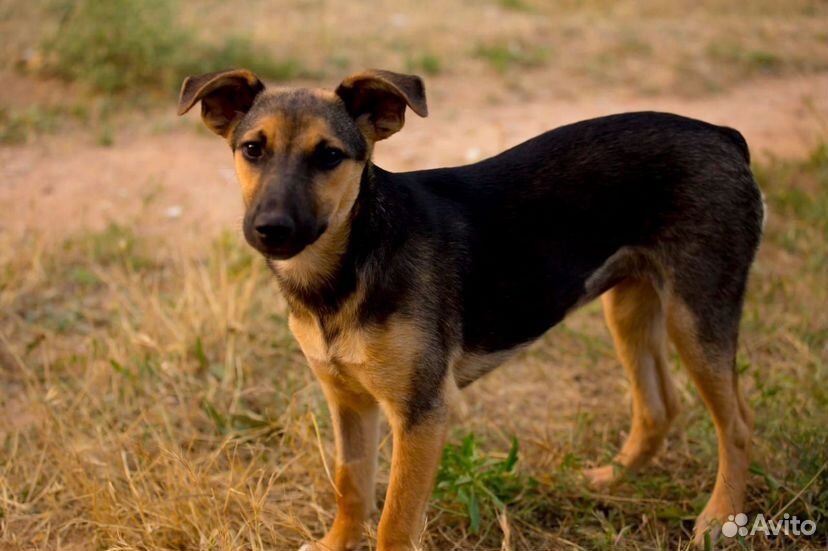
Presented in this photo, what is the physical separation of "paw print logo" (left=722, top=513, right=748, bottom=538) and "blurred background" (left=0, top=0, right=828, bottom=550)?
10cm

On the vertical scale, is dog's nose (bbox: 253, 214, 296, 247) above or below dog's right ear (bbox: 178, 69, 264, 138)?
below

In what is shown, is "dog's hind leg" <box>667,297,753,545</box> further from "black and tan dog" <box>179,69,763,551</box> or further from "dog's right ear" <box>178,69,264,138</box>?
"dog's right ear" <box>178,69,264,138</box>

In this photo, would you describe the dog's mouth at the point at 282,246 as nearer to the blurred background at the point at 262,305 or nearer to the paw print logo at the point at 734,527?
the blurred background at the point at 262,305

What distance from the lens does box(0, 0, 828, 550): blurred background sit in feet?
14.5

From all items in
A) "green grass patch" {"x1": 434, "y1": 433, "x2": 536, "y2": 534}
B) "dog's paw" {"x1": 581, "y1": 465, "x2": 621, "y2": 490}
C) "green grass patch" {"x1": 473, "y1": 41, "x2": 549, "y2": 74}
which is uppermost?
"green grass patch" {"x1": 434, "y1": 433, "x2": 536, "y2": 534}

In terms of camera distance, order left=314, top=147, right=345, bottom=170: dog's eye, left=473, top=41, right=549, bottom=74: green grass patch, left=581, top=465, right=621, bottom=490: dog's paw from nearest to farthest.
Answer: left=314, top=147, right=345, bottom=170: dog's eye, left=581, top=465, right=621, bottom=490: dog's paw, left=473, top=41, right=549, bottom=74: green grass patch

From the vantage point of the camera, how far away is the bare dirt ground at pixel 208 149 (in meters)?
7.14

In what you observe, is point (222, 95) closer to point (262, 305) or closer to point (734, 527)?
point (262, 305)

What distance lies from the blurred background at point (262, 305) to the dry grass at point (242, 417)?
0.05 feet

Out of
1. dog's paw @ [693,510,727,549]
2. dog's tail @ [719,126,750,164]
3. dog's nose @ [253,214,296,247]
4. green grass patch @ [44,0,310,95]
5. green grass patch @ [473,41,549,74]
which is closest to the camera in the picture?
dog's nose @ [253,214,296,247]

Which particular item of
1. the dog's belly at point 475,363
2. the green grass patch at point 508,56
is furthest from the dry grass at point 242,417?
the green grass patch at point 508,56

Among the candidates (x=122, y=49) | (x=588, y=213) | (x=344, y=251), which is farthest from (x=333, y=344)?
(x=122, y=49)

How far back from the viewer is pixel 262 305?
6070 mm

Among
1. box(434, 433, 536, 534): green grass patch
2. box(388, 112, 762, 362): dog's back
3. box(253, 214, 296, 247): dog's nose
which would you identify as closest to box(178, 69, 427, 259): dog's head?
box(253, 214, 296, 247): dog's nose
